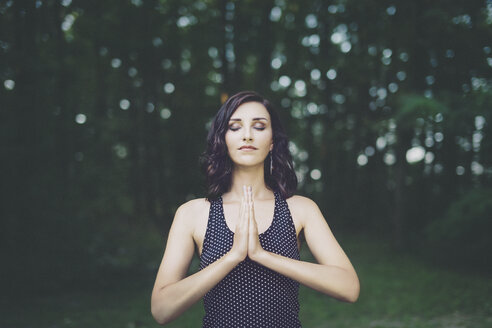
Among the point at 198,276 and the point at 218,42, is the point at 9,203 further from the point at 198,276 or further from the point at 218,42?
the point at 218,42

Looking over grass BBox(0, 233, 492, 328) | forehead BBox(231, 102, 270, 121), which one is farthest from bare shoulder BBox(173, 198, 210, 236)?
grass BBox(0, 233, 492, 328)

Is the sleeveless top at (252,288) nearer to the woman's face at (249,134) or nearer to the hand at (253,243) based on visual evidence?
the hand at (253,243)

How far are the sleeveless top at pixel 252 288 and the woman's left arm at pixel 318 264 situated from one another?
12 centimetres

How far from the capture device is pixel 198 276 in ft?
5.98

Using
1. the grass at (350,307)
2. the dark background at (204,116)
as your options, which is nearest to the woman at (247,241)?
the dark background at (204,116)

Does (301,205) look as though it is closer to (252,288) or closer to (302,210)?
Answer: (302,210)

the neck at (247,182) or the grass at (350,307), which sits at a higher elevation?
the neck at (247,182)

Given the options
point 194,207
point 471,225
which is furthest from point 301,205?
point 471,225

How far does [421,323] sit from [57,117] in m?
7.79

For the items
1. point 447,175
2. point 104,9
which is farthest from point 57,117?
point 447,175

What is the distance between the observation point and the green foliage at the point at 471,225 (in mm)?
8719

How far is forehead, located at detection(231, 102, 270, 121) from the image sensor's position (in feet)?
7.11

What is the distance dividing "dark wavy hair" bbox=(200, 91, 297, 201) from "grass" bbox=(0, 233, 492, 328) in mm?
5229

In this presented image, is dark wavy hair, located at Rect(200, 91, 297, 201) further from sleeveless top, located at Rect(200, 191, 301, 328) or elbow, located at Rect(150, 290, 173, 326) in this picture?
Result: elbow, located at Rect(150, 290, 173, 326)
